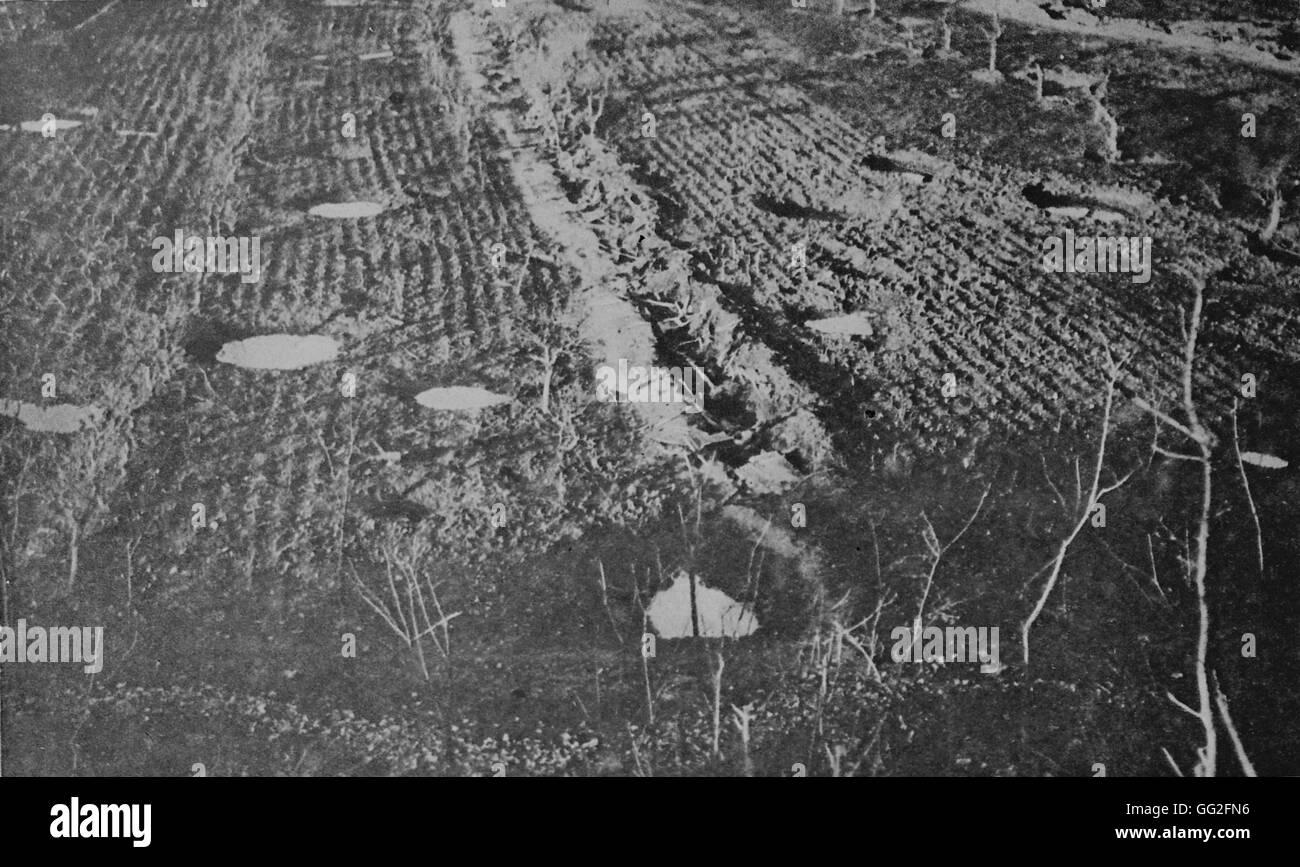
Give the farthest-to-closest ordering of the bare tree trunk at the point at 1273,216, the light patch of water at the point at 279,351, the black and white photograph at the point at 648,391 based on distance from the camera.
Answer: the bare tree trunk at the point at 1273,216 < the light patch of water at the point at 279,351 < the black and white photograph at the point at 648,391

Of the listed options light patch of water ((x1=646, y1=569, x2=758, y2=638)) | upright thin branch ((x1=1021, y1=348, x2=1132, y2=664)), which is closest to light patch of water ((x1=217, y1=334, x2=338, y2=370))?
light patch of water ((x1=646, y1=569, x2=758, y2=638))

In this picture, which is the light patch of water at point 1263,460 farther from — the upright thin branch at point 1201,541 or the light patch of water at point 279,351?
the light patch of water at point 279,351

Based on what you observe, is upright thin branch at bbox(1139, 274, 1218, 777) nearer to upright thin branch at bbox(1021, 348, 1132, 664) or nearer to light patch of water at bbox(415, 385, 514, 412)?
upright thin branch at bbox(1021, 348, 1132, 664)

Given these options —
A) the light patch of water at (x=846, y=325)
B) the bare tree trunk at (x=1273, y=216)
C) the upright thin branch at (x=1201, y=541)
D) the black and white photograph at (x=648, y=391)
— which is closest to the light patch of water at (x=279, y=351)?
the black and white photograph at (x=648, y=391)

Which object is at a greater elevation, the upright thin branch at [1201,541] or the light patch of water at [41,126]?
the light patch of water at [41,126]

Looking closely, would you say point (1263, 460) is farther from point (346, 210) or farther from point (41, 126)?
point (41, 126)

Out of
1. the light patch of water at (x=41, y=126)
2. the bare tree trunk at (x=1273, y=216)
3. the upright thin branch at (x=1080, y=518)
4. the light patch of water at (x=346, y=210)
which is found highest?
the bare tree trunk at (x=1273, y=216)
